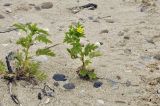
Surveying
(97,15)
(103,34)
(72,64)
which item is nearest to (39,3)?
(97,15)

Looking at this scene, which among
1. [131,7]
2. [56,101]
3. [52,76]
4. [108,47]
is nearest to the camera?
[56,101]

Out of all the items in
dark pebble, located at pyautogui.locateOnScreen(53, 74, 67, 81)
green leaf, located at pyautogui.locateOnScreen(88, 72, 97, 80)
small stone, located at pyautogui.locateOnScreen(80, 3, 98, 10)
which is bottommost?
dark pebble, located at pyautogui.locateOnScreen(53, 74, 67, 81)

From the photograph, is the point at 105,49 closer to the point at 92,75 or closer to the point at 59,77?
the point at 92,75

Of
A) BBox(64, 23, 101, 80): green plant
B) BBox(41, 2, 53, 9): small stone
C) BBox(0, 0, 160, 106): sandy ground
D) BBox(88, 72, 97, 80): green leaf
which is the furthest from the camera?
BBox(41, 2, 53, 9): small stone

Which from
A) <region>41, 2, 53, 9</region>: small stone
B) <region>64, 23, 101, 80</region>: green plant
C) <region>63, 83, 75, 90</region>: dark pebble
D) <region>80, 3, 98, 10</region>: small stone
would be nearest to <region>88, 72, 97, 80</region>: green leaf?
<region>64, 23, 101, 80</region>: green plant

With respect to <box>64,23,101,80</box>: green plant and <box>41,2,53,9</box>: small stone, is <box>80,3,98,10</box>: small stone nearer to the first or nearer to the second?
<box>41,2,53,9</box>: small stone

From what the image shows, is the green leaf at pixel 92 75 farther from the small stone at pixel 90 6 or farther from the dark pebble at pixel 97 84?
the small stone at pixel 90 6

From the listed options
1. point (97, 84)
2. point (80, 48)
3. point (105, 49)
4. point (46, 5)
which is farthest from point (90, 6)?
point (97, 84)

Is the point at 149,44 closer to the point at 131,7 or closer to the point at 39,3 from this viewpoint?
the point at 131,7
